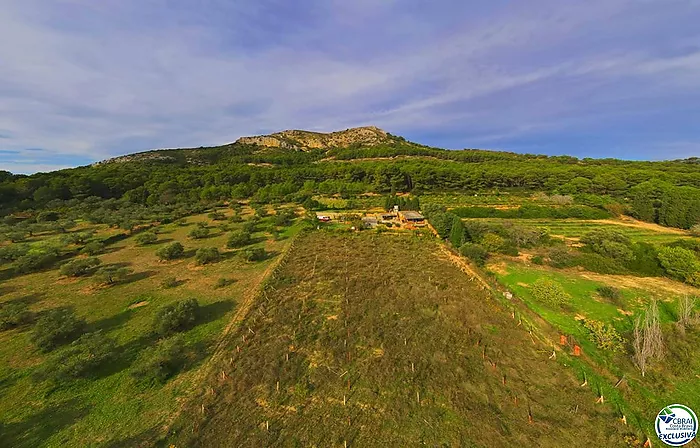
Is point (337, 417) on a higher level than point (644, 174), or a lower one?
lower

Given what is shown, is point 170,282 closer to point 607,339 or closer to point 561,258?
point 607,339

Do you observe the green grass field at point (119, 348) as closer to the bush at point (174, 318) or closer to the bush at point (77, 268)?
the bush at point (174, 318)

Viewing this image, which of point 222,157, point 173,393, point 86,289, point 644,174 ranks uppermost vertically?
point 222,157

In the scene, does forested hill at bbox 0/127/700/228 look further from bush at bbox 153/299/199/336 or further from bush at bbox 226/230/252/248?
bush at bbox 153/299/199/336

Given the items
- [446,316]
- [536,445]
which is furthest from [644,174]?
[536,445]

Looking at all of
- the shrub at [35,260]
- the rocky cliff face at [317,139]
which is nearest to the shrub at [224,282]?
the shrub at [35,260]

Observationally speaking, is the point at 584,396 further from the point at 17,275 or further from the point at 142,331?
the point at 17,275
